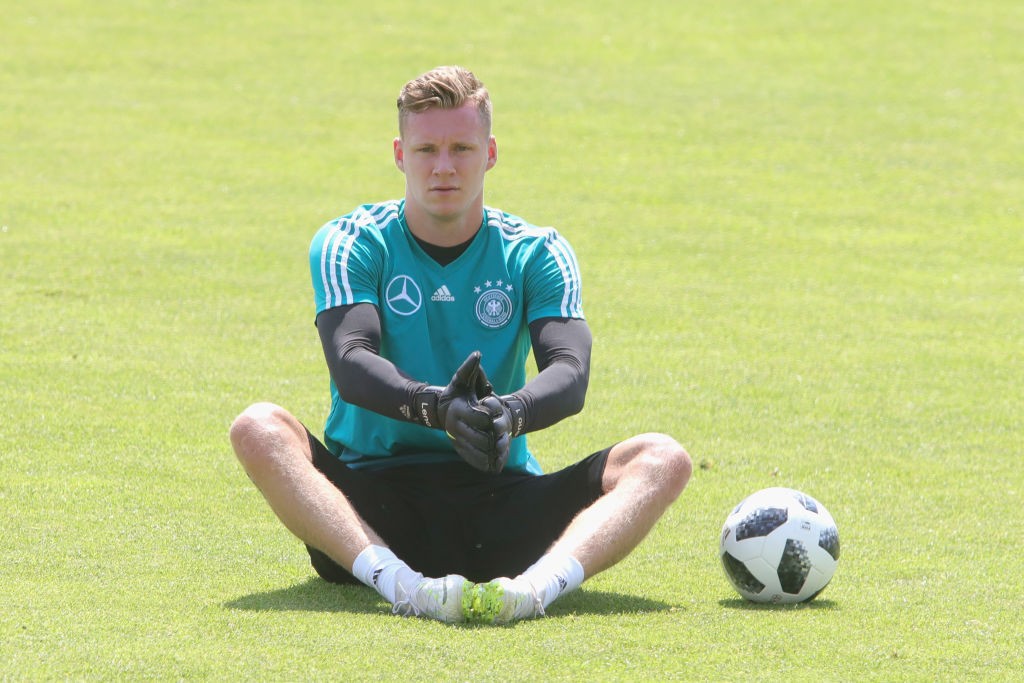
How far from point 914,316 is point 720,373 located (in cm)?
268

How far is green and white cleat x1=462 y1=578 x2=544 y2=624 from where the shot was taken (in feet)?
18.8

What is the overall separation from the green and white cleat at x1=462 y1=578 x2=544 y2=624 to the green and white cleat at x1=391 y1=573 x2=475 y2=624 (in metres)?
0.02

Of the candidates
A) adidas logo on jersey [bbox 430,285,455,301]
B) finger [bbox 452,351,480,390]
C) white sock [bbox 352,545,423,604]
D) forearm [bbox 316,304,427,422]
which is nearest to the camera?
finger [bbox 452,351,480,390]

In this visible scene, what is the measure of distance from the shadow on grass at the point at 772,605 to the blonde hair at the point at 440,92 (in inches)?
87.6

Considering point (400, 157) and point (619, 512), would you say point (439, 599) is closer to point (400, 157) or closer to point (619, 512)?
point (619, 512)

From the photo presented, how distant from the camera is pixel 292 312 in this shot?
12.8 meters

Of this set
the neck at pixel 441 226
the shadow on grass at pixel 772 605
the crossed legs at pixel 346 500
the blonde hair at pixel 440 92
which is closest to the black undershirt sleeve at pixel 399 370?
the crossed legs at pixel 346 500

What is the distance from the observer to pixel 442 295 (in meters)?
6.61

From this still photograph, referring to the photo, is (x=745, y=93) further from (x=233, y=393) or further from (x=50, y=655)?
(x=50, y=655)

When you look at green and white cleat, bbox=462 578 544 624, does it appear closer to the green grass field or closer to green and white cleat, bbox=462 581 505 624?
green and white cleat, bbox=462 581 505 624

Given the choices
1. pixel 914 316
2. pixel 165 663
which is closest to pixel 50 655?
pixel 165 663

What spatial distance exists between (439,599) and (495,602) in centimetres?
21

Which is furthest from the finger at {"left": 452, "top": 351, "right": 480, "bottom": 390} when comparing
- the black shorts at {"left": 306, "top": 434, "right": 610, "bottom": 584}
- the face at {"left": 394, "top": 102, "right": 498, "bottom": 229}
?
the face at {"left": 394, "top": 102, "right": 498, "bottom": 229}

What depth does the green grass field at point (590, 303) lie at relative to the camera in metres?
5.82
